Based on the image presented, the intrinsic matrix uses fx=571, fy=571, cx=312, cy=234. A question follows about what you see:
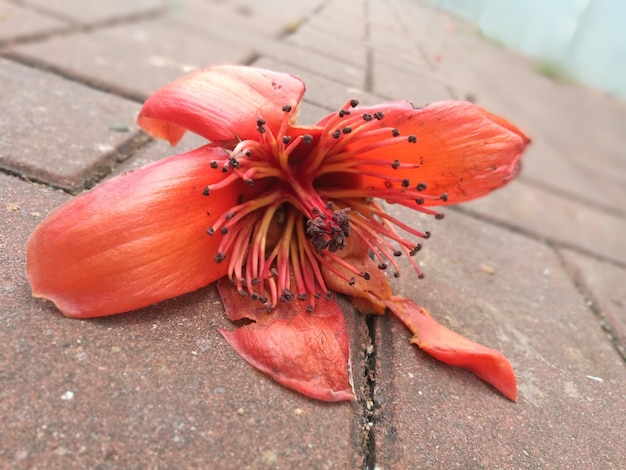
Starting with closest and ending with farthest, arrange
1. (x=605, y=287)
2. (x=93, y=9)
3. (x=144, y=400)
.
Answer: (x=144, y=400), (x=605, y=287), (x=93, y=9)

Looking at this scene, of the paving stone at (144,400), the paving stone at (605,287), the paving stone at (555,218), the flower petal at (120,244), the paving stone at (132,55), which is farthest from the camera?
the paving stone at (555,218)

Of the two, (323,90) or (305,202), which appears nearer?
(305,202)

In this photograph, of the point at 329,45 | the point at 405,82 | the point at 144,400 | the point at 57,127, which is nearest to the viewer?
the point at 144,400

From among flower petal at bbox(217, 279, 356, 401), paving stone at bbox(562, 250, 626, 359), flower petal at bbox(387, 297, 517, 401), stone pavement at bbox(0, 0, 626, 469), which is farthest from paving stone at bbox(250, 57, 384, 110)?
flower petal at bbox(217, 279, 356, 401)

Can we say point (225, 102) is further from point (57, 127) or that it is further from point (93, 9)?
point (93, 9)

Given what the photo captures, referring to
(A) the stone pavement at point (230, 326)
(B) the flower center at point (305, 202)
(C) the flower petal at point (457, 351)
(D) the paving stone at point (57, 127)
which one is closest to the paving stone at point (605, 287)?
(A) the stone pavement at point (230, 326)

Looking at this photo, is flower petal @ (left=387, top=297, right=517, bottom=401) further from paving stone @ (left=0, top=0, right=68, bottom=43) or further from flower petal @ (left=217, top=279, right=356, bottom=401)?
paving stone @ (left=0, top=0, right=68, bottom=43)

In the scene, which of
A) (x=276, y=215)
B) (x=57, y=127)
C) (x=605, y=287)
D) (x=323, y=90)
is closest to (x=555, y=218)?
(x=605, y=287)

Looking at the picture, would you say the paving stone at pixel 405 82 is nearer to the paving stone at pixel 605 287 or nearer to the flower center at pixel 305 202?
the paving stone at pixel 605 287
